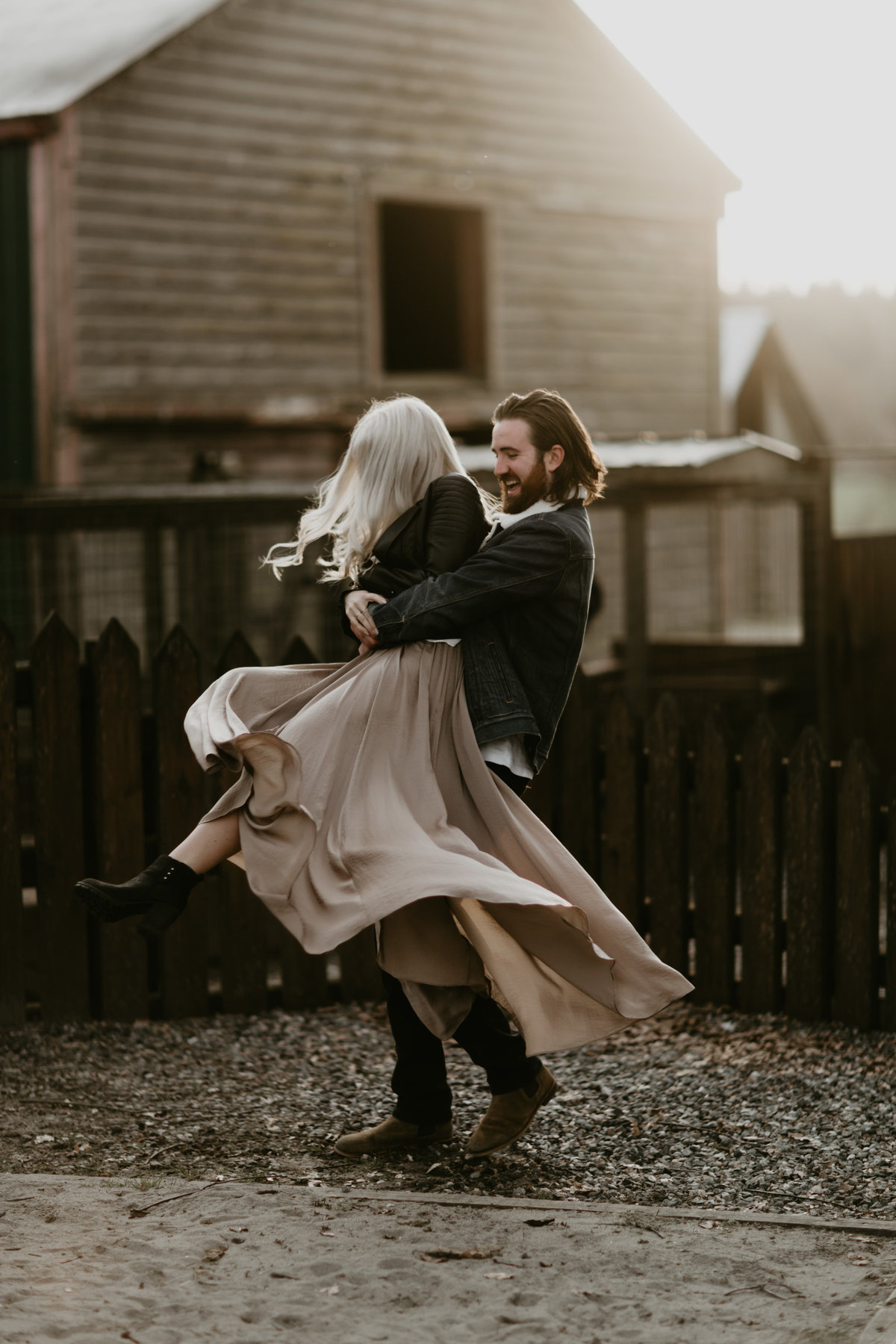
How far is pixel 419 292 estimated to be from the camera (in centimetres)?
1664

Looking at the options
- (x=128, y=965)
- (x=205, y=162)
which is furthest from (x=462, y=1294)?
(x=205, y=162)

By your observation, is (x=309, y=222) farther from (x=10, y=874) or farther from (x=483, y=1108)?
(x=483, y=1108)

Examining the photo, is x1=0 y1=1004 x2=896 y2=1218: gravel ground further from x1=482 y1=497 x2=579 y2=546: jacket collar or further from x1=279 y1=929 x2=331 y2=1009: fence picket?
x1=482 y1=497 x2=579 y2=546: jacket collar

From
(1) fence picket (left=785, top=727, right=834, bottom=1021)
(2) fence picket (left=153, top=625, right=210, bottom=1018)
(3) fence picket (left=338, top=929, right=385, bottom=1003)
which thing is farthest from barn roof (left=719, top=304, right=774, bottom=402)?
(2) fence picket (left=153, top=625, right=210, bottom=1018)

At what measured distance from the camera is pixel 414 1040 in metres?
3.72

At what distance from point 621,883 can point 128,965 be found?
1.75 m

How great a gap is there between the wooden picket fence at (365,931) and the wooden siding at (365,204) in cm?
643

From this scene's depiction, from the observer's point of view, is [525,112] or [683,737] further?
[525,112]

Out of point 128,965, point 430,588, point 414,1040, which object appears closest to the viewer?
point 430,588

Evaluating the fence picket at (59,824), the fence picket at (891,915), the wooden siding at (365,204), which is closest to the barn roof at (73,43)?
the wooden siding at (365,204)

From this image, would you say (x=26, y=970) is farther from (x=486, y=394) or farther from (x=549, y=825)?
(x=486, y=394)

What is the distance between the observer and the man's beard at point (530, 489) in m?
3.59

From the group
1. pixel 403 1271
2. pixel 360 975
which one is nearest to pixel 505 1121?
pixel 403 1271

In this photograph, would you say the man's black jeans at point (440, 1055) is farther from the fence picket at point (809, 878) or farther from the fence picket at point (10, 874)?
the fence picket at point (10, 874)
